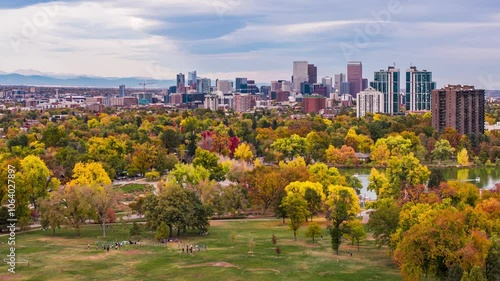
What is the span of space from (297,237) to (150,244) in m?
7.18

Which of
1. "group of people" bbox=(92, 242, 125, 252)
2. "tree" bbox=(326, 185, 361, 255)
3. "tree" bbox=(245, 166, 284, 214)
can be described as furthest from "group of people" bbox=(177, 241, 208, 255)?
"tree" bbox=(245, 166, 284, 214)

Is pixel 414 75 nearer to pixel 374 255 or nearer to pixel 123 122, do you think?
pixel 123 122

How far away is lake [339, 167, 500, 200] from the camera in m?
55.7

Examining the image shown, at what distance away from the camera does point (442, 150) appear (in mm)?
69000

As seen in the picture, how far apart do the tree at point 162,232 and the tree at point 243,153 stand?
102 feet

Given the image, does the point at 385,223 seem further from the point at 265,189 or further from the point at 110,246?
the point at 265,189

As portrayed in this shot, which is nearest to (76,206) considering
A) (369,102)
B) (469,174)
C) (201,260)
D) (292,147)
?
(201,260)

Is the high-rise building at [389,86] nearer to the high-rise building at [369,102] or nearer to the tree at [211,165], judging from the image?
the high-rise building at [369,102]

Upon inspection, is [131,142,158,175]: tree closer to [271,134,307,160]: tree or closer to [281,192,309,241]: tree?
[271,134,307,160]: tree

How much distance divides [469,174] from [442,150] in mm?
7711

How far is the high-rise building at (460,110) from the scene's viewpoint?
89.1 meters

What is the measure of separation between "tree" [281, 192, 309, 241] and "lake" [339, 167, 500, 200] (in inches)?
636

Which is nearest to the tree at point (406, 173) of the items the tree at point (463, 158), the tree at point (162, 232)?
the tree at point (162, 232)

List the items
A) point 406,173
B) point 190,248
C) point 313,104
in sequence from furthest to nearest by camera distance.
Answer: point 313,104, point 406,173, point 190,248
